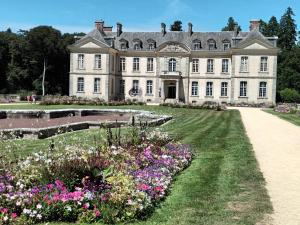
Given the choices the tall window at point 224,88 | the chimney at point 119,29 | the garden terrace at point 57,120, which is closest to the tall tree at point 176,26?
the chimney at point 119,29

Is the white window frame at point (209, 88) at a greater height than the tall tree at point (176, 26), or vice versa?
the tall tree at point (176, 26)

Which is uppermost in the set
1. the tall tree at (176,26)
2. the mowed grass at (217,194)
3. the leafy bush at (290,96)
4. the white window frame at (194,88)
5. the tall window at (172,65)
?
the tall tree at (176,26)

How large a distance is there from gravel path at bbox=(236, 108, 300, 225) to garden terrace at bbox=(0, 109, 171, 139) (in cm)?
361

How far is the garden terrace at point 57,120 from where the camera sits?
12367mm

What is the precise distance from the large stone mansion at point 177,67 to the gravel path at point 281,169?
2997 centimetres

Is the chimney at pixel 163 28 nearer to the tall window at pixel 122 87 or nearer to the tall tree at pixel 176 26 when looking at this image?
the tall window at pixel 122 87

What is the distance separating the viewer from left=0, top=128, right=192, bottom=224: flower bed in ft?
16.8

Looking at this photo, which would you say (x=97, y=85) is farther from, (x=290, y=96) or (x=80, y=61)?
(x=290, y=96)

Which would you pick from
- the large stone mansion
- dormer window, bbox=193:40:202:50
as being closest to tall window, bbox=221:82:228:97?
the large stone mansion

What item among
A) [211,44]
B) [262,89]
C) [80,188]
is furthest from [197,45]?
[80,188]

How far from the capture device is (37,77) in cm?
6050

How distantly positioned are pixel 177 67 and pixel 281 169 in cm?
3935

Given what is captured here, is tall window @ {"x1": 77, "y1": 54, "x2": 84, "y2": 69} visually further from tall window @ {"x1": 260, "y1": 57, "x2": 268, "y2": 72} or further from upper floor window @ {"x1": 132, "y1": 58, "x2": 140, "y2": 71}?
tall window @ {"x1": 260, "y1": 57, "x2": 268, "y2": 72}

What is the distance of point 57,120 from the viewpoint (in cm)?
1831
